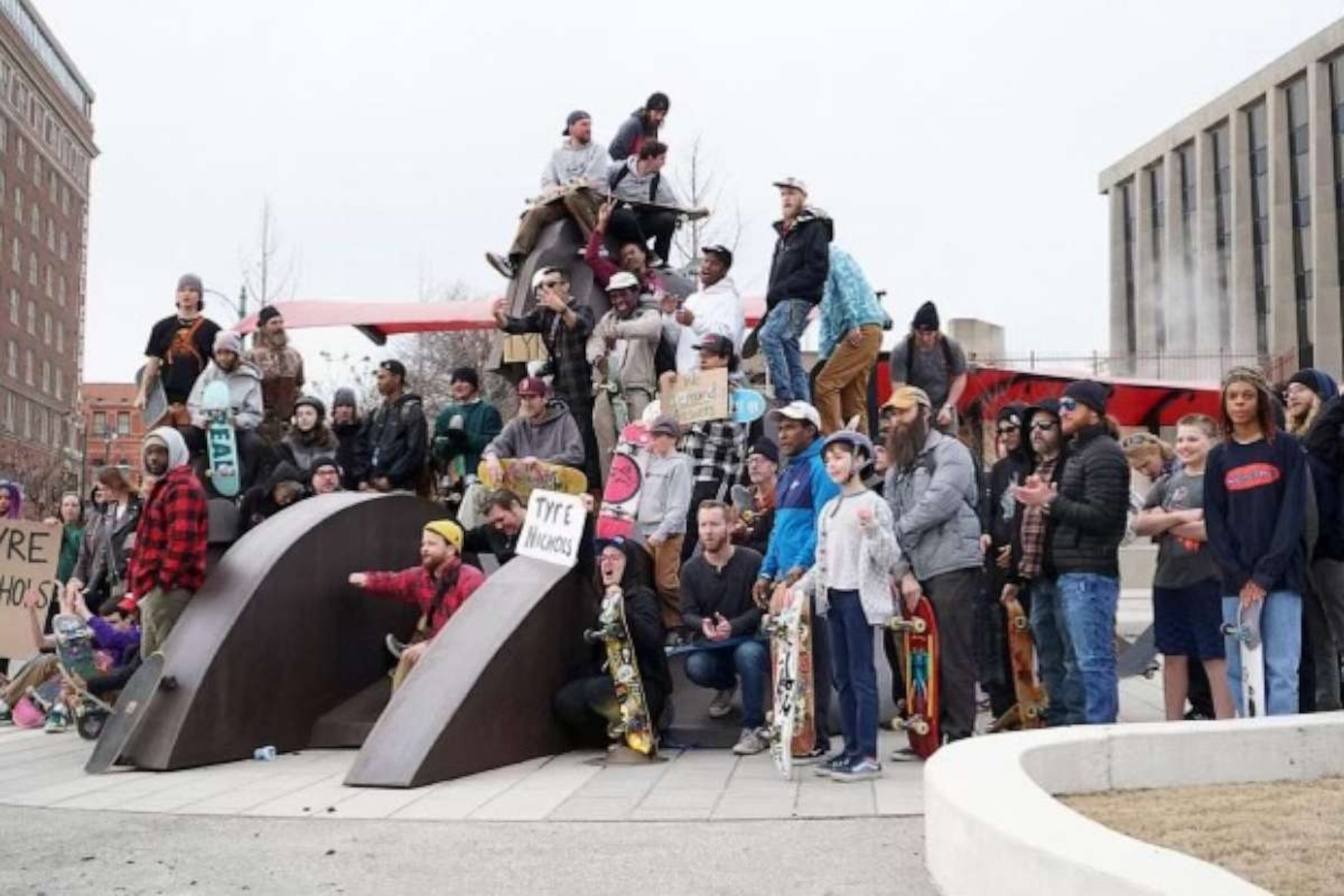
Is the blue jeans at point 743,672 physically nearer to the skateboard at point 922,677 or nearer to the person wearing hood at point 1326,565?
the skateboard at point 922,677

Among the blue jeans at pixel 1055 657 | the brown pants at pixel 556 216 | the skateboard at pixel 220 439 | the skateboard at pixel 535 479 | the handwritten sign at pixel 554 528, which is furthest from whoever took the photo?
the brown pants at pixel 556 216

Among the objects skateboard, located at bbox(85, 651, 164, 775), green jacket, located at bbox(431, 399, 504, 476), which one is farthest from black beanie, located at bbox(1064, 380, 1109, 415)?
green jacket, located at bbox(431, 399, 504, 476)

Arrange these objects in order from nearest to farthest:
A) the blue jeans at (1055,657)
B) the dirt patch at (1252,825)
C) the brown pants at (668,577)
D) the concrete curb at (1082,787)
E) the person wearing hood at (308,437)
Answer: the concrete curb at (1082,787) < the dirt patch at (1252,825) < the blue jeans at (1055,657) < the brown pants at (668,577) < the person wearing hood at (308,437)

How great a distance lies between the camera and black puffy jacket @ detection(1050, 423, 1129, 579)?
8.02 metres

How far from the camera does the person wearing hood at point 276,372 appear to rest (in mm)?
13680

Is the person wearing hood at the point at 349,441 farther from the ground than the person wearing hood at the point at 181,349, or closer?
closer

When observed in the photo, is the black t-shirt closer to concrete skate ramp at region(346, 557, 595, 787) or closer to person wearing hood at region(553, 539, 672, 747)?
concrete skate ramp at region(346, 557, 595, 787)

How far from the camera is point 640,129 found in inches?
611

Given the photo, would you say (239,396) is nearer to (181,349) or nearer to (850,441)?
(181,349)

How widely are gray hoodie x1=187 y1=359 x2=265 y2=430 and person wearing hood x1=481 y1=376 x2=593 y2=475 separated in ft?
7.37

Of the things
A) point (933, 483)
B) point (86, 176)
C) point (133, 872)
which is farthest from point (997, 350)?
point (86, 176)

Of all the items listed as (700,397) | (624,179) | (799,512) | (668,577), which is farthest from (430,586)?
(624,179)

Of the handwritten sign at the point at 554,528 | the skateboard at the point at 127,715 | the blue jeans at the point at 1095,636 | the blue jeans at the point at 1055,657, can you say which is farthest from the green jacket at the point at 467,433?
the blue jeans at the point at 1095,636

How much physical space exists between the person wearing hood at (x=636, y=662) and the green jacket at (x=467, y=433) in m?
4.18
